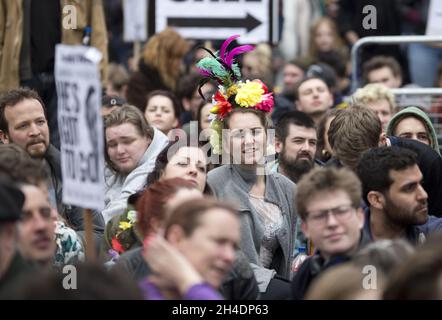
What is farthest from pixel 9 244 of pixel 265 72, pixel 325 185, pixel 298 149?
pixel 265 72

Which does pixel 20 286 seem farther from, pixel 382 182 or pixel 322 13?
pixel 322 13

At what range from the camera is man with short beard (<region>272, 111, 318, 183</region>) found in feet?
33.2

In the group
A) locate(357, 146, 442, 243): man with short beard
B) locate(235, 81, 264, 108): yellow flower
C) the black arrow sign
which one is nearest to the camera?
locate(357, 146, 442, 243): man with short beard

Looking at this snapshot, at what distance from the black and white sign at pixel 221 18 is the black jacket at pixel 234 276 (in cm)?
568

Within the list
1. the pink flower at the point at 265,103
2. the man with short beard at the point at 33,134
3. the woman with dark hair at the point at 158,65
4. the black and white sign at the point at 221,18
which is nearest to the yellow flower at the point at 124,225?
the man with short beard at the point at 33,134

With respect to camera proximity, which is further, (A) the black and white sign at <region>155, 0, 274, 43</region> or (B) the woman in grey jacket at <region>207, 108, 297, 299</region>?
(A) the black and white sign at <region>155, 0, 274, 43</region>

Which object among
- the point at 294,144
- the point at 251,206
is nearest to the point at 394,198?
the point at 251,206

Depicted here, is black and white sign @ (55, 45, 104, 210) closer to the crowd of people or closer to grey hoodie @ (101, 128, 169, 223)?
the crowd of people

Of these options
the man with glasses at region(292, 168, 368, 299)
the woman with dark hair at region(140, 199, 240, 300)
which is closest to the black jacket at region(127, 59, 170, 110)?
the man with glasses at region(292, 168, 368, 299)

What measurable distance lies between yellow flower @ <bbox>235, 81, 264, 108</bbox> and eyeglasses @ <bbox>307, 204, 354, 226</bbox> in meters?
2.41

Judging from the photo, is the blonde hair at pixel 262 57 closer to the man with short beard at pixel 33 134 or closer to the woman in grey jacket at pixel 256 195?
the man with short beard at pixel 33 134

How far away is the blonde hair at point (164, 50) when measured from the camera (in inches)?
528

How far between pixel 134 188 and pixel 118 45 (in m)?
8.82
